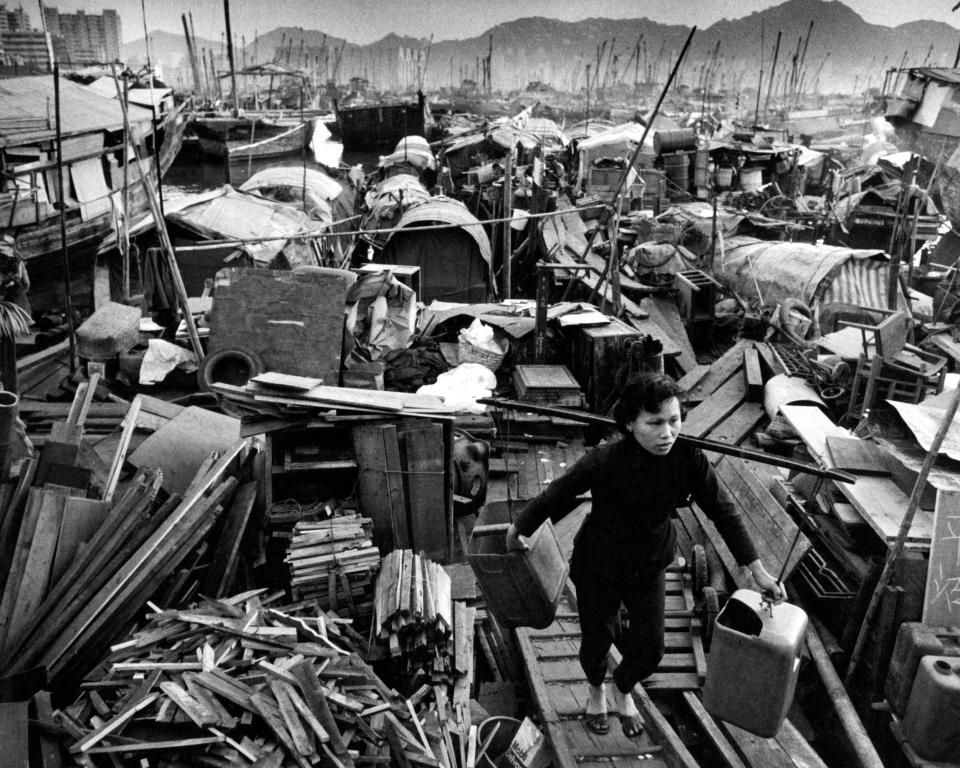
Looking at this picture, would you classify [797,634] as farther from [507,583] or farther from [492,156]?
[492,156]

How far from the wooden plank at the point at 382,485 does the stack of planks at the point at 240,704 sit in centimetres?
149

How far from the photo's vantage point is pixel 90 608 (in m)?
4.52

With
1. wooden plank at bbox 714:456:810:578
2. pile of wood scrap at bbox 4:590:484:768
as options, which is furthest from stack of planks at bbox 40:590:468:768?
wooden plank at bbox 714:456:810:578

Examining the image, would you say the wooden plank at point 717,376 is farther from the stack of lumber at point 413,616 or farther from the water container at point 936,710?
the stack of lumber at point 413,616

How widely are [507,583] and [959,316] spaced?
10.9m

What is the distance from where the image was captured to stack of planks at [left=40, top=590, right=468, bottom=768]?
3.39 m

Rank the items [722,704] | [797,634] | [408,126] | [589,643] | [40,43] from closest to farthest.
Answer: [797,634], [722,704], [589,643], [408,126], [40,43]

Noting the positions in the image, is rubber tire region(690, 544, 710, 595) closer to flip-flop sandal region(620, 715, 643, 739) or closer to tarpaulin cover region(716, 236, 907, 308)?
flip-flop sandal region(620, 715, 643, 739)

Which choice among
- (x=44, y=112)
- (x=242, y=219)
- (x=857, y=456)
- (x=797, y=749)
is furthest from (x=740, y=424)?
(x=44, y=112)

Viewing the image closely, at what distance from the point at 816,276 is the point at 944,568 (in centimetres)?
1002

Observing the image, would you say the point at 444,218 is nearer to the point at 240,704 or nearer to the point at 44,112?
the point at 240,704

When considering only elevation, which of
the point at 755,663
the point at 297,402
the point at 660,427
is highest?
the point at 660,427

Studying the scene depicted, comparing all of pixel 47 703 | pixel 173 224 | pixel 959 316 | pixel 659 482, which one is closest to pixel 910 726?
pixel 659 482

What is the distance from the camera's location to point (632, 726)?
398 centimetres
